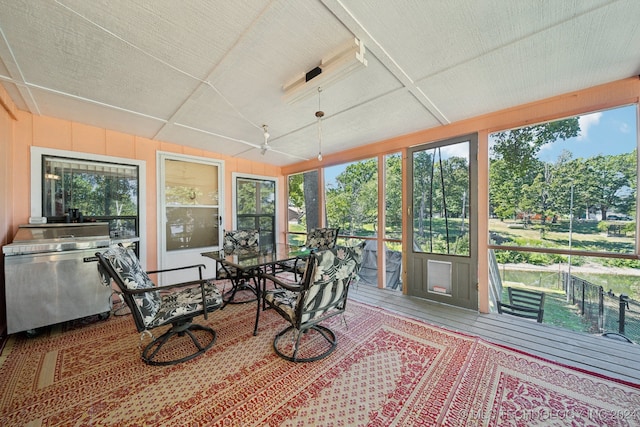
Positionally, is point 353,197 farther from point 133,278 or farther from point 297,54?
point 133,278

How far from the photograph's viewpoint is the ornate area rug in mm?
1456

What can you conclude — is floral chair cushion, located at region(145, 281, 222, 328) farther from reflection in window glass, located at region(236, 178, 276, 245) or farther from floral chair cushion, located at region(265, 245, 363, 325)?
reflection in window glass, located at region(236, 178, 276, 245)

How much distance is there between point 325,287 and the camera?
1.95m

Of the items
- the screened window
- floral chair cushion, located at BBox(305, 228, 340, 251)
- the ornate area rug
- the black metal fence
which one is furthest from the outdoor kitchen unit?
the black metal fence

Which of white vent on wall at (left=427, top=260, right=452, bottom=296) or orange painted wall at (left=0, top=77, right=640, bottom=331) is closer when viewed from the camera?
orange painted wall at (left=0, top=77, right=640, bottom=331)

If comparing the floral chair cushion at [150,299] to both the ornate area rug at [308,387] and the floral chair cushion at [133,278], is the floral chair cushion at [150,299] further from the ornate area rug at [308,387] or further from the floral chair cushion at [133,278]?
the ornate area rug at [308,387]

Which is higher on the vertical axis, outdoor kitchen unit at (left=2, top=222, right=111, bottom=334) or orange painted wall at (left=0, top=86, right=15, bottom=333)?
orange painted wall at (left=0, top=86, right=15, bottom=333)

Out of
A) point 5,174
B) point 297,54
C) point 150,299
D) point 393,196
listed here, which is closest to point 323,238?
point 393,196

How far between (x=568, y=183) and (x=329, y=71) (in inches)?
114

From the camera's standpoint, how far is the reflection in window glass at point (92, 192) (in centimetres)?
306

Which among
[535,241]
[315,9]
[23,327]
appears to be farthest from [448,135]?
[23,327]

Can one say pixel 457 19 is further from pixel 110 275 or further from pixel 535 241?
pixel 110 275

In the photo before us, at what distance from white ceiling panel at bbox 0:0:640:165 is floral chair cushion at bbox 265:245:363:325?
1.54m

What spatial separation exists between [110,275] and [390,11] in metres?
2.79
